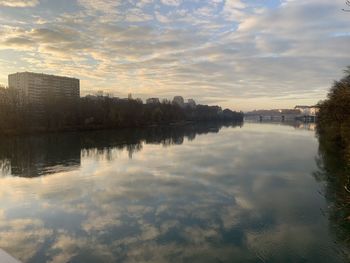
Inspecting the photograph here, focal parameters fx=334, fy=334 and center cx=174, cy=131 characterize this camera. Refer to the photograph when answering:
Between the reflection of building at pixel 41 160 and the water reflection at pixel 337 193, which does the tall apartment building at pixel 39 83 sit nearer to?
the reflection of building at pixel 41 160

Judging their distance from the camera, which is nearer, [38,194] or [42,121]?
Result: [38,194]

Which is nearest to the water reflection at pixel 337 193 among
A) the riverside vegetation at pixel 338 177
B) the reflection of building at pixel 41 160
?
→ the riverside vegetation at pixel 338 177

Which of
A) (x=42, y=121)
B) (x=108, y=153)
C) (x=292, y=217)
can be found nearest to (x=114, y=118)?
(x=42, y=121)

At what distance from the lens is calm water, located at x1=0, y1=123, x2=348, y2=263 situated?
8984 mm

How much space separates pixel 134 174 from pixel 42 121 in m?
42.1

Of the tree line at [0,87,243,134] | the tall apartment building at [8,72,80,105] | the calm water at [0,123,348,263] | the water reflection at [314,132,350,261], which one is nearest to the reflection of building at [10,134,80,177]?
the calm water at [0,123,348,263]

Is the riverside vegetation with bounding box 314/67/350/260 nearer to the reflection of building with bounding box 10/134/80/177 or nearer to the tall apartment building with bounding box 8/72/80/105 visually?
the reflection of building with bounding box 10/134/80/177

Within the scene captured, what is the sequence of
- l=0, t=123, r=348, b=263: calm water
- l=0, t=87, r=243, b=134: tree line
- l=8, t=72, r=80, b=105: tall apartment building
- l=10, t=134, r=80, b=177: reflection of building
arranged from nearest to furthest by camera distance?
l=0, t=123, r=348, b=263: calm water → l=10, t=134, r=80, b=177: reflection of building → l=0, t=87, r=243, b=134: tree line → l=8, t=72, r=80, b=105: tall apartment building

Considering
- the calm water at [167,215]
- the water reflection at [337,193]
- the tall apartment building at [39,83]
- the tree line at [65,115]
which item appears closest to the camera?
the calm water at [167,215]

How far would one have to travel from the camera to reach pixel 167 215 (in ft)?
39.4

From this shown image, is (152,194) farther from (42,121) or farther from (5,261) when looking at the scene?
(42,121)

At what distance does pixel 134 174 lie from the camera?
20.2 m

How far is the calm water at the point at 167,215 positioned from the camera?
29.5 ft

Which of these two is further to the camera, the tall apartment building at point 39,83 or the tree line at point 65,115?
the tall apartment building at point 39,83
